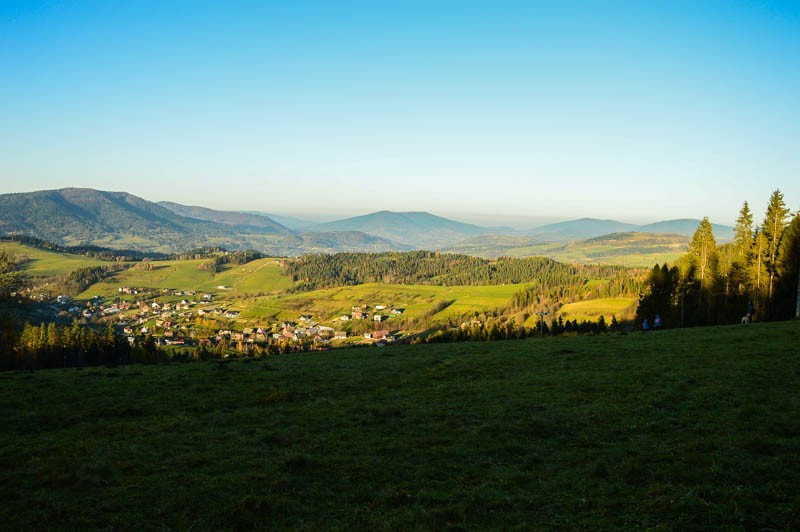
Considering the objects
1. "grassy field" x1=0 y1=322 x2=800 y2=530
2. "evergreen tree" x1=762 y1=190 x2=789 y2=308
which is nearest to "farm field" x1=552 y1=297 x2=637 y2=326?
"evergreen tree" x1=762 y1=190 x2=789 y2=308

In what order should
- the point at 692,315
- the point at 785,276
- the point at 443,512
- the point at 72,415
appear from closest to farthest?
the point at 443,512 → the point at 72,415 → the point at 785,276 → the point at 692,315

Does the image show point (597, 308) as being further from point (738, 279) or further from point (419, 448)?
point (419, 448)

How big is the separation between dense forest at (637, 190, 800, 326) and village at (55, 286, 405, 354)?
228 ft

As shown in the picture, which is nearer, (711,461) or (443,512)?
(443,512)

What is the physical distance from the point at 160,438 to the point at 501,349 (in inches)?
955

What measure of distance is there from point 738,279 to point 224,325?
144 meters

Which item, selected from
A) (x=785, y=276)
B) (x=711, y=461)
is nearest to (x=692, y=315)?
(x=785, y=276)

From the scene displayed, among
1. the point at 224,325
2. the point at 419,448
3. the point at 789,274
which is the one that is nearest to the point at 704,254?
the point at 789,274

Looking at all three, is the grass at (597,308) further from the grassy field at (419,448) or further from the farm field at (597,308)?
the grassy field at (419,448)

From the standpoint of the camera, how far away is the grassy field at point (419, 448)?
9445mm

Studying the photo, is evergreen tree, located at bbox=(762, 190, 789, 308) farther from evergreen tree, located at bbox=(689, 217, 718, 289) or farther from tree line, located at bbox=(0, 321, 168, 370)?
tree line, located at bbox=(0, 321, 168, 370)

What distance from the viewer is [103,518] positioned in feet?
31.6

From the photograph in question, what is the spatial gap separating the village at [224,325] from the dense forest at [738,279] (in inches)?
2734

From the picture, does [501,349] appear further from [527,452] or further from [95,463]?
[95,463]
